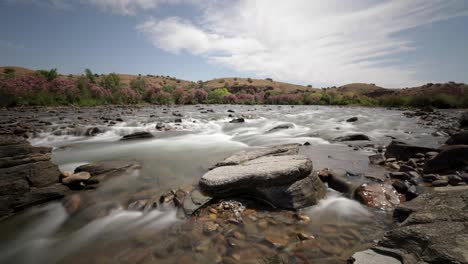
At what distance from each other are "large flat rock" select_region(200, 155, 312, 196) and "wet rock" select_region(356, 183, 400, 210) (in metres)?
1.04

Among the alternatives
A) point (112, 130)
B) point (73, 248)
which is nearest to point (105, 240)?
point (73, 248)

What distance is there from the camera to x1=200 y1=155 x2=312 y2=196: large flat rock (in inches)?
159

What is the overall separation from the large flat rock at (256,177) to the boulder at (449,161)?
339cm

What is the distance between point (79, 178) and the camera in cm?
504

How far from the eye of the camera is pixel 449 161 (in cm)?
529

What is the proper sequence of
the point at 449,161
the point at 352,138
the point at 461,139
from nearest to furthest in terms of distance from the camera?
the point at 449,161
the point at 461,139
the point at 352,138

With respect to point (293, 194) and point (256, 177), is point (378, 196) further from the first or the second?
point (256, 177)

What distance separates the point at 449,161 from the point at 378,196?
2824 mm

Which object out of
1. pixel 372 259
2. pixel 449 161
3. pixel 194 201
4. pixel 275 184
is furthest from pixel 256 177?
pixel 449 161

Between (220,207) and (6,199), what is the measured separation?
382 centimetres

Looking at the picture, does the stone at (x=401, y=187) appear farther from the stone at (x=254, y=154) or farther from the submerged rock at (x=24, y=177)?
the submerged rock at (x=24, y=177)

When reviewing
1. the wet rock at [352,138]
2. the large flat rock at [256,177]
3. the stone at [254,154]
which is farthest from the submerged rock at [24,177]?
the wet rock at [352,138]

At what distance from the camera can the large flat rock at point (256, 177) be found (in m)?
4.03

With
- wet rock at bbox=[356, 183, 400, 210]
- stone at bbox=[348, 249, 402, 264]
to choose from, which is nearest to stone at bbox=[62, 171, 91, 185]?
stone at bbox=[348, 249, 402, 264]
